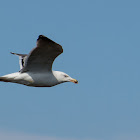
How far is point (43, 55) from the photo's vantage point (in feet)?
79.8

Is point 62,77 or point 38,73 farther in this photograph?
point 62,77

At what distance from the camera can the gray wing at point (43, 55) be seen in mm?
22903

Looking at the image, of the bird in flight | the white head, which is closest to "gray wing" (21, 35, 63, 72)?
the bird in flight

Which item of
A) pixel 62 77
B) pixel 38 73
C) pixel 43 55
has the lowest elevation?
pixel 38 73

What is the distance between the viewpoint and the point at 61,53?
24.2m

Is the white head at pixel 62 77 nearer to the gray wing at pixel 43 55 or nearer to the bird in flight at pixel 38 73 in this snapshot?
the bird in flight at pixel 38 73

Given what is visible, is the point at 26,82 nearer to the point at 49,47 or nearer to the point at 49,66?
the point at 49,66

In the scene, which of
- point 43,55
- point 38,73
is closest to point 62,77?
point 38,73

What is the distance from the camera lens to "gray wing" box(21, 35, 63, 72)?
22.9m

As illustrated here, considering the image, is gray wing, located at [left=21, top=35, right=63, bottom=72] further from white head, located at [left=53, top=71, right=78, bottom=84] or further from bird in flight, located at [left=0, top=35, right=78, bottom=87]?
white head, located at [left=53, top=71, right=78, bottom=84]

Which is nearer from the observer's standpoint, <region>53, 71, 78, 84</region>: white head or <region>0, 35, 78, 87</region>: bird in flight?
<region>0, 35, 78, 87</region>: bird in flight

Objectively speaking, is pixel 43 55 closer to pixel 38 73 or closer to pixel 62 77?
pixel 38 73

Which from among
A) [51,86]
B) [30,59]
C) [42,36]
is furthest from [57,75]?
[42,36]

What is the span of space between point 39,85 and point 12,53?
18.2 ft
